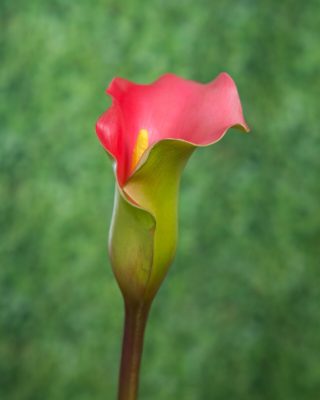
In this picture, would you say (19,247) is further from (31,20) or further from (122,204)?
(122,204)

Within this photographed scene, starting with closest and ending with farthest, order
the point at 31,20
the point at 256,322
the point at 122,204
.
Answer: the point at 122,204 < the point at 31,20 < the point at 256,322

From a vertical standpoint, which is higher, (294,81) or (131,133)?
(294,81)

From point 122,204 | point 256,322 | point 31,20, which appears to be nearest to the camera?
point 122,204

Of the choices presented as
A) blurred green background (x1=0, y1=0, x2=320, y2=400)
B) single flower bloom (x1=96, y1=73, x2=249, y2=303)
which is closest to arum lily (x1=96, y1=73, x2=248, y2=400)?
single flower bloom (x1=96, y1=73, x2=249, y2=303)

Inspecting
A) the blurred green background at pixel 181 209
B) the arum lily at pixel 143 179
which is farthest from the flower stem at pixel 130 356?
the blurred green background at pixel 181 209

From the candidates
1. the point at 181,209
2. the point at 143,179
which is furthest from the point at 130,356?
the point at 181,209

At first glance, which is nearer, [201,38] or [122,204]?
[122,204]

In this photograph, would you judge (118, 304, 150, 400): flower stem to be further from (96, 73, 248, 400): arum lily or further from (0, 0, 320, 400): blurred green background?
(0, 0, 320, 400): blurred green background

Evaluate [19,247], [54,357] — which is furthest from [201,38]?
[54,357]
